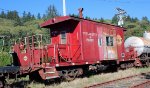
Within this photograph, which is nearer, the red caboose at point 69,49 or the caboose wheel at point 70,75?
the red caboose at point 69,49

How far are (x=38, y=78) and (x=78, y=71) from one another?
7.92ft

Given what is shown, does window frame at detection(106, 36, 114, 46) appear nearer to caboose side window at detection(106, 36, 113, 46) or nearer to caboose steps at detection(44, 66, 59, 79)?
caboose side window at detection(106, 36, 113, 46)

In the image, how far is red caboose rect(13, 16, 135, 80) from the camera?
49.3 ft

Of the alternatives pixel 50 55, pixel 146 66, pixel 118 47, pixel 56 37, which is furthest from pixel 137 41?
pixel 50 55

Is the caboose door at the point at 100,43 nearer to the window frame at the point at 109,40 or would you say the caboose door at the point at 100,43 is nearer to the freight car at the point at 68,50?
the freight car at the point at 68,50

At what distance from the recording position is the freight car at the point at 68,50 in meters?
15.0

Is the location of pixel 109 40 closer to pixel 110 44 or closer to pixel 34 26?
pixel 110 44

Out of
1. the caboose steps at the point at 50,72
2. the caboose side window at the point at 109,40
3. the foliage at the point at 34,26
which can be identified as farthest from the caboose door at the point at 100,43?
the foliage at the point at 34,26

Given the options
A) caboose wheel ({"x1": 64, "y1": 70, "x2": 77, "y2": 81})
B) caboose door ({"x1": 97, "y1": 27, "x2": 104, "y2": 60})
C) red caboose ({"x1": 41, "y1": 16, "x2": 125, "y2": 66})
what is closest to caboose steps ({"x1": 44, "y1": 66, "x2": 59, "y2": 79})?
red caboose ({"x1": 41, "y1": 16, "x2": 125, "y2": 66})

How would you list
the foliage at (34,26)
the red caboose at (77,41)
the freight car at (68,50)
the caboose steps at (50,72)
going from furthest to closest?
the foliage at (34,26) → the red caboose at (77,41) → the freight car at (68,50) → the caboose steps at (50,72)

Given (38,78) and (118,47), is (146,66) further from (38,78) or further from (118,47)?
(38,78)

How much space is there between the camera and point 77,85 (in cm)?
1466

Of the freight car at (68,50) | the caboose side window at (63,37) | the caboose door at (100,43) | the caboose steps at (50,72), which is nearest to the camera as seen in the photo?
the caboose steps at (50,72)

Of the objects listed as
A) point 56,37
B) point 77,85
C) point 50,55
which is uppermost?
point 56,37
